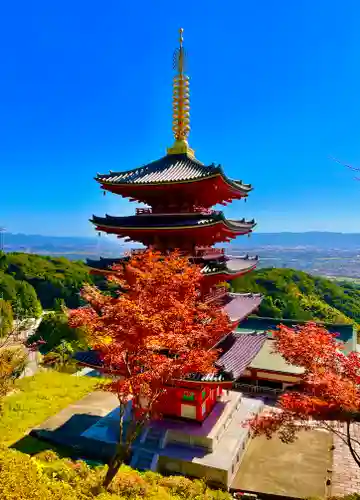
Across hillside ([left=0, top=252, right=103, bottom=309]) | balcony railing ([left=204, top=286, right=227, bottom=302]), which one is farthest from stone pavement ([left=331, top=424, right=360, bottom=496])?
hillside ([left=0, top=252, right=103, bottom=309])

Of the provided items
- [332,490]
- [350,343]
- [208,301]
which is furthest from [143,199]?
[350,343]

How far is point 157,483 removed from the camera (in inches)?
553

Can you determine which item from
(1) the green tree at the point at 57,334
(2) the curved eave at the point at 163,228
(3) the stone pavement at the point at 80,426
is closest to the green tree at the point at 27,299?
(1) the green tree at the point at 57,334

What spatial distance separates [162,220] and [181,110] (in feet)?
20.3

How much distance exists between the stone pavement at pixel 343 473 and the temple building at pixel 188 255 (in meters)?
4.20

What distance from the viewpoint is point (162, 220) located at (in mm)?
17469

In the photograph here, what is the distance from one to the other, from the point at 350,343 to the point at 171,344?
89.9 feet

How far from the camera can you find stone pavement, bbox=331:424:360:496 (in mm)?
15461

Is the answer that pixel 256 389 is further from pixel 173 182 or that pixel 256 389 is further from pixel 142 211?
pixel 173 182

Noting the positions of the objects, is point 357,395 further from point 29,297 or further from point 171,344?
point 29,297

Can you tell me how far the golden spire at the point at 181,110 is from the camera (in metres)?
18.8

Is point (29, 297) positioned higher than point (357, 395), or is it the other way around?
point (357, 395)

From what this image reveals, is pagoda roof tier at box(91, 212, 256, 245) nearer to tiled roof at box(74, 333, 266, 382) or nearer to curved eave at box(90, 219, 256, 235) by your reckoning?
curved eave at box(90, 219, 256, 235)

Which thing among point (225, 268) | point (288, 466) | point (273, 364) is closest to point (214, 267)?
point (225, 268)
